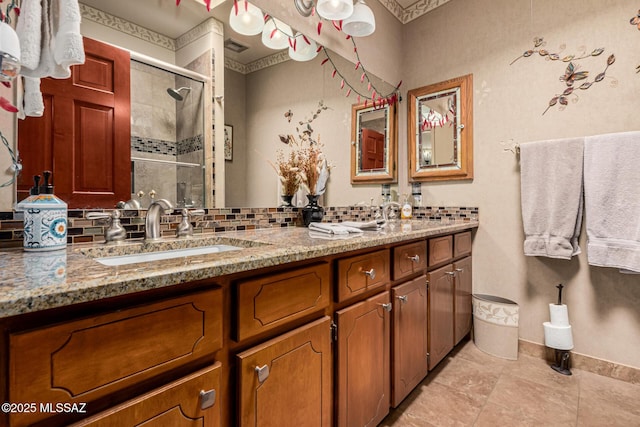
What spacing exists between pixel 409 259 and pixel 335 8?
4.43 feet

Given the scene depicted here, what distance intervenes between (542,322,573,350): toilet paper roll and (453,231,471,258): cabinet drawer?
2.12 feet

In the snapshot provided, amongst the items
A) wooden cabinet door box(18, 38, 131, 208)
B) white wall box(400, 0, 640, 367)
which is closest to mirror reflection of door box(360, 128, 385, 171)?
white wall box(400, 0, 640, 367)

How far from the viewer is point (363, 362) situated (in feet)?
3.76

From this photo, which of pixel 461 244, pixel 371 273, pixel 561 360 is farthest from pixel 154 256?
pixel 561 360

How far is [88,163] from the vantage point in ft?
3.26

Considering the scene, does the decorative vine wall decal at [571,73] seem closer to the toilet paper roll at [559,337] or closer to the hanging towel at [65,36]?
the toilet paper roll at [559,337]

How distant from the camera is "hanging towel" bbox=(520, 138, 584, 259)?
1787 millimetres

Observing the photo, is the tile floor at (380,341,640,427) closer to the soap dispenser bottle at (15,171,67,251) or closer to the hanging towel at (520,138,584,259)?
the hanging towel at (520,138,584,259)

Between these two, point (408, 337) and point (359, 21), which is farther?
point (359, 21)

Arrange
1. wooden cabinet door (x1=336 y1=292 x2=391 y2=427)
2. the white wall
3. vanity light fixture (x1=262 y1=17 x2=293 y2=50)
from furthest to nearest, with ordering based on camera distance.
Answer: the white wall, vanity light fixture (x1=262 y1=17 x2=293 y2=50), wooden cabinet door (x1=336 y1=292 x2=391 y2=427)

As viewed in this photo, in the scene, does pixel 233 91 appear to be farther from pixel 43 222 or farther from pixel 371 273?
pixel 371 273

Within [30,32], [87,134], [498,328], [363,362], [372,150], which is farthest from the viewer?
[372,150]

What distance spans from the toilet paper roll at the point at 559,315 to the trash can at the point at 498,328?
0.63 feet

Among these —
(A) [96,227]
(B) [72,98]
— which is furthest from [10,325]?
(B) [72,98]
